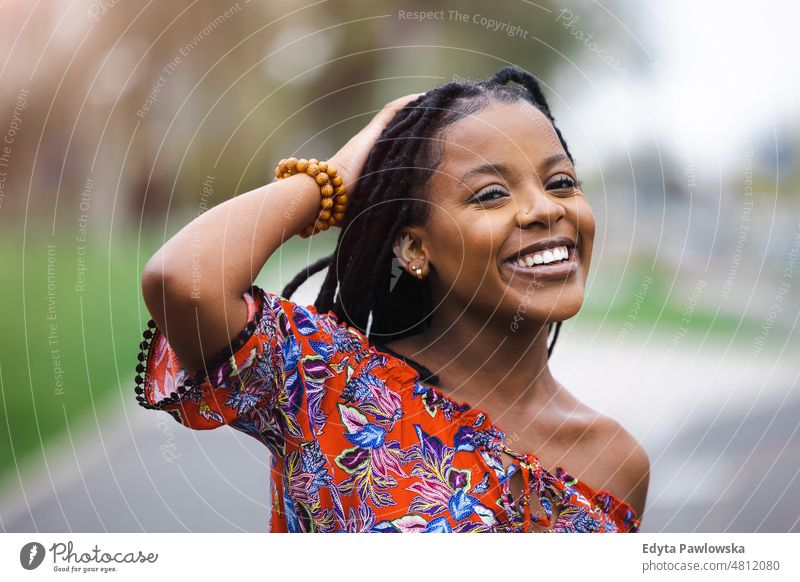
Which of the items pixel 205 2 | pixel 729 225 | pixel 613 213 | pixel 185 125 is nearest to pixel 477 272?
pixel 205 2

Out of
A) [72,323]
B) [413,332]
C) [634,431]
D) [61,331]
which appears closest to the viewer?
[413,332]

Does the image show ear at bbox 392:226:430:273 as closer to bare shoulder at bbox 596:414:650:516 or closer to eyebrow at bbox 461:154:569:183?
eyebrow at bbox 461:154:569:183

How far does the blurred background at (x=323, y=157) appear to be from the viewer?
2.82 m

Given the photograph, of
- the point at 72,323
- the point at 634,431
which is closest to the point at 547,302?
the point at 634,431

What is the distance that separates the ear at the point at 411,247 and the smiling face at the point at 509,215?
0.05 meters

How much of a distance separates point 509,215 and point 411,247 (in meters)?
0.23

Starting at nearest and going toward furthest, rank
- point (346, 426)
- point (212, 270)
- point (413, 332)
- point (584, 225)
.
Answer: point (212, 270), point (346, 426), point (584, 225), point (413, 332)

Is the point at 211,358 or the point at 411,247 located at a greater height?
the point at 411,247

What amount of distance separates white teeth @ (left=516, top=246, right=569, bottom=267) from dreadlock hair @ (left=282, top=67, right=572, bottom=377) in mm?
209

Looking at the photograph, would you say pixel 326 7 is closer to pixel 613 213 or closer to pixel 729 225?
pixel 729 225

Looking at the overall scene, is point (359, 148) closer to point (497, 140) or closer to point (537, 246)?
point (497, 140)
